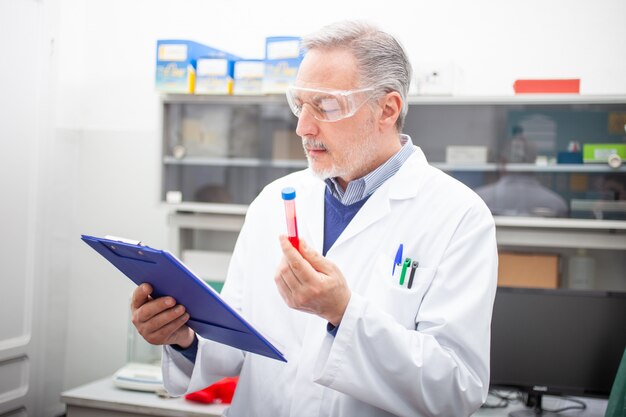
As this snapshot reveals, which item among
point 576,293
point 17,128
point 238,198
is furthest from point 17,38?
point 576,293

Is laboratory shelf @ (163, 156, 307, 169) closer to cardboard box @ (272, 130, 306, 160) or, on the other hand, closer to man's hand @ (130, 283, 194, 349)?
cardboard box @ (272, 130, 306, 160)

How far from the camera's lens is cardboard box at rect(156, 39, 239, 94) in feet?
8.63

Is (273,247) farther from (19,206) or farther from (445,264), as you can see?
(19,206)

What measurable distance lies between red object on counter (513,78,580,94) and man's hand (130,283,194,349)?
171cm

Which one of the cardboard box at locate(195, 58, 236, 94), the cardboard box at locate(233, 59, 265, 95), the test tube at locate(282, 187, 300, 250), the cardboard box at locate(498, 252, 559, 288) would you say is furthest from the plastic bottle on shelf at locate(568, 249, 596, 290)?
the test tube at locate(282, 187, 300, 250)

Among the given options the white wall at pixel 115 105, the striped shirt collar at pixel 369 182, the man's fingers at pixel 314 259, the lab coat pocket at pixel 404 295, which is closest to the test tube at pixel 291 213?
the man's fingers at pixel 314 259

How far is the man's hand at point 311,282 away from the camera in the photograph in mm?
1054

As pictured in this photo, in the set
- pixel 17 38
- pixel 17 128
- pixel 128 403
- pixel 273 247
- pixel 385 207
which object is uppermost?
pixel 17 38

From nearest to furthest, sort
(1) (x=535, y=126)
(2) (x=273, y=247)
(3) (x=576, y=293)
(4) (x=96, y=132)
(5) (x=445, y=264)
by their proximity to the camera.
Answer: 1. (5) (x=445, y=264)
2. (2) (x=273, y=247)
3. (3) (x=576, y=293)
4. (1) (x=535, y=126)
5. (4) (x=96, y=132)

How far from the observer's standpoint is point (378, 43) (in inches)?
54.6

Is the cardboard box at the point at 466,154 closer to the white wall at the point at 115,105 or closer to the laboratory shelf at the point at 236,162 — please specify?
the white wall at the point at 115,105

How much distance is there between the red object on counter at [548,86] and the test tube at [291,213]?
1.67 meters

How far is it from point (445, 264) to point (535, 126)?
4.61ft

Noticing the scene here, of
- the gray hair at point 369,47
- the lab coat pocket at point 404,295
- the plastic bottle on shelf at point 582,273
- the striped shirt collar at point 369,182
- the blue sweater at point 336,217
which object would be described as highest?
the gray hair at point 369,47
